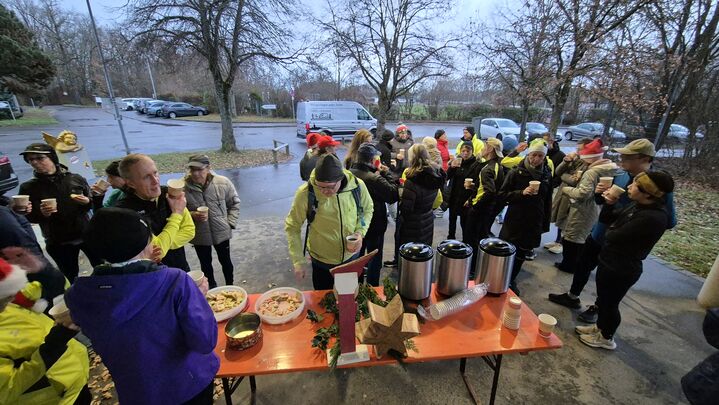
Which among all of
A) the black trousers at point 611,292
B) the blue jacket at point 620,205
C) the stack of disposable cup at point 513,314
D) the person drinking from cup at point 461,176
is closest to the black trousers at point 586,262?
the blue jacket at point 620,205

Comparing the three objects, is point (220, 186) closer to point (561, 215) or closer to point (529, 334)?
point (529, 334)

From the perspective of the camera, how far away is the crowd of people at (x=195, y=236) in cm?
125

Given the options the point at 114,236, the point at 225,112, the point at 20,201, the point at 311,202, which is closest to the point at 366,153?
the point at 311,202

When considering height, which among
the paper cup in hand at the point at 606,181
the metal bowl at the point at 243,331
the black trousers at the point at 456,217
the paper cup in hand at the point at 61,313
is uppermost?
the paper cup in hand at the point at 606,181

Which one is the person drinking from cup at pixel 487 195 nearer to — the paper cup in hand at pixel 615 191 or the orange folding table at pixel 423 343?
the paper cup in hand at pixel 615 191

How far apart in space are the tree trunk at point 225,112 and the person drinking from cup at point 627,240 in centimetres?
1257

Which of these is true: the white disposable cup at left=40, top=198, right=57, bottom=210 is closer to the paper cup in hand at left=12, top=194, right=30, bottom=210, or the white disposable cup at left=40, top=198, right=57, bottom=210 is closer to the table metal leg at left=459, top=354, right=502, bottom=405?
the paper cup in hand at left=12, top=194, right=30, bottom=210

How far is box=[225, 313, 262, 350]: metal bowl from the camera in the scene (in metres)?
1.87

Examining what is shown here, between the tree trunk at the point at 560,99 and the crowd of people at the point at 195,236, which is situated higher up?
the tree trunk at the point at 560,99

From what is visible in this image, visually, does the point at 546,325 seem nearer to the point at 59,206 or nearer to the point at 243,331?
the point at 243,331

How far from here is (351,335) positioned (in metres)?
1.81

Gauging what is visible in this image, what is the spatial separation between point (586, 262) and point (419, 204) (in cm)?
211

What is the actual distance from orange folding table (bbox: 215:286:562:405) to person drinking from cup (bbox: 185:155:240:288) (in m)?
1.37

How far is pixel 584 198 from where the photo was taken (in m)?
3.99
